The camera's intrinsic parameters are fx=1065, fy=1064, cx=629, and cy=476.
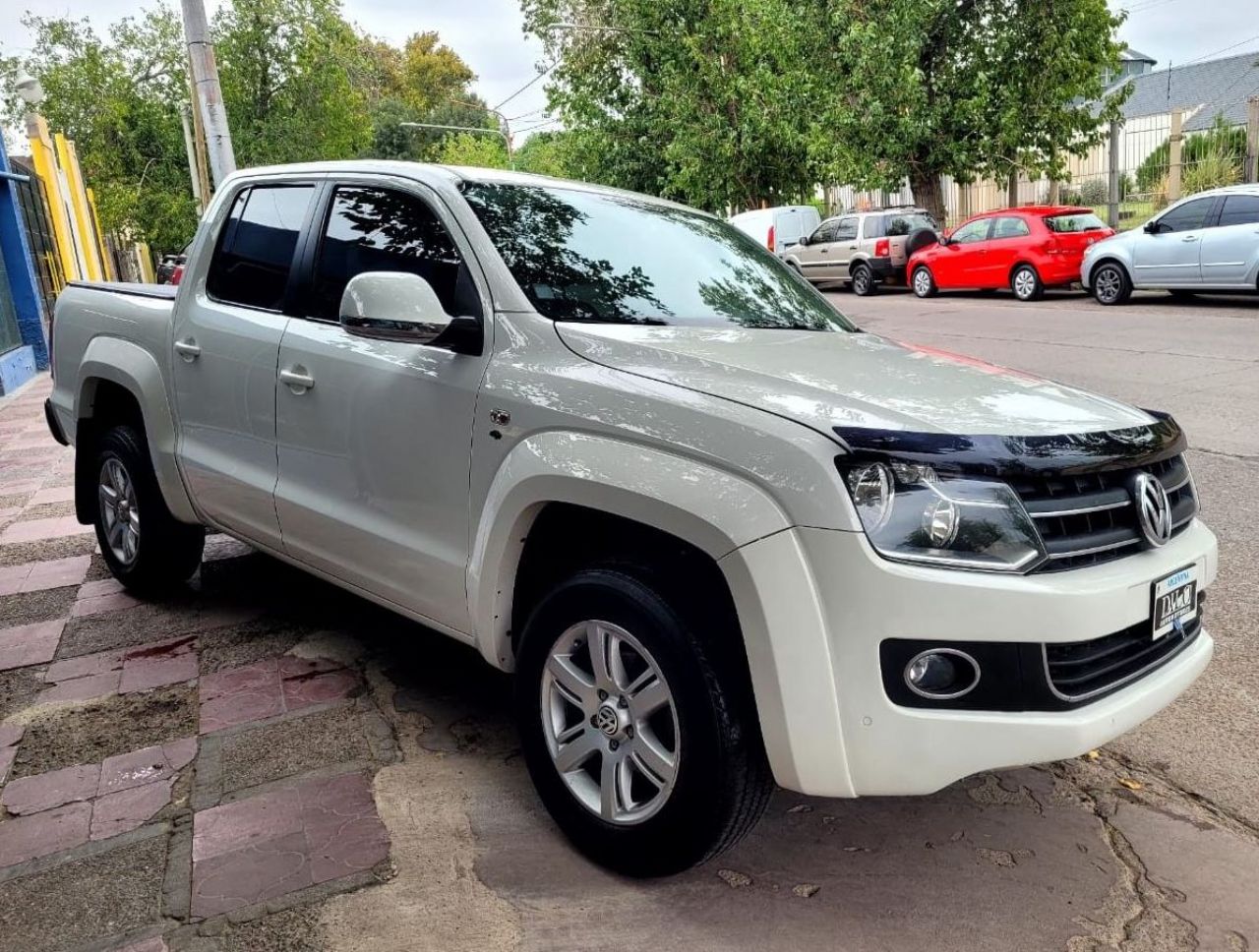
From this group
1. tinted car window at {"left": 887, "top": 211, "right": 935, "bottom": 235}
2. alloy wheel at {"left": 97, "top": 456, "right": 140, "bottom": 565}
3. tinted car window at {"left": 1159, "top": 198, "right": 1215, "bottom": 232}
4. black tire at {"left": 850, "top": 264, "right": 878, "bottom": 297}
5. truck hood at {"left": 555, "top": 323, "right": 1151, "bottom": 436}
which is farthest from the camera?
black tire at {"left": 850, "top": 264, "right": 878, "bottom": 297}

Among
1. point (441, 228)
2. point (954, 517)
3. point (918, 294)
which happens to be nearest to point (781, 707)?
point (954, 517)

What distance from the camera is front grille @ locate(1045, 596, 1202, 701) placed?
2225 millimetres

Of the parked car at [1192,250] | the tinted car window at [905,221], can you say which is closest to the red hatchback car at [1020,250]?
the parked car at [1192,250]

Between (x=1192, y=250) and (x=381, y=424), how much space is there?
14.2 m

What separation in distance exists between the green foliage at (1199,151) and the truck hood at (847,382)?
69.2 ft

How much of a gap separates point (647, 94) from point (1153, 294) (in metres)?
17.4

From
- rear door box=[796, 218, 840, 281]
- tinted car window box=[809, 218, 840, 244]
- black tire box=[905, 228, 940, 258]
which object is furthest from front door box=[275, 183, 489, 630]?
tinted car window box=[809, 218, 840, 244]

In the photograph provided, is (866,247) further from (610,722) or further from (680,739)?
(680,739)

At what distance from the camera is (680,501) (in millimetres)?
2324

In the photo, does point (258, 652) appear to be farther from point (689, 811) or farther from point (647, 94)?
point (647, 94)

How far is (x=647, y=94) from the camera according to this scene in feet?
98.8

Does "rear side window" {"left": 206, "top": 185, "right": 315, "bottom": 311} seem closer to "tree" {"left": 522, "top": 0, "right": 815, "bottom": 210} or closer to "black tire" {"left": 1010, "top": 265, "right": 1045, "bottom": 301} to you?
"black tire" {"left": 1010, "top": 265, "right": 1045, "bottom": 301}

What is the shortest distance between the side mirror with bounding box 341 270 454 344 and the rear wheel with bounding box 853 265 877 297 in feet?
64.4

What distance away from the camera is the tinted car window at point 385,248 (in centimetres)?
318
